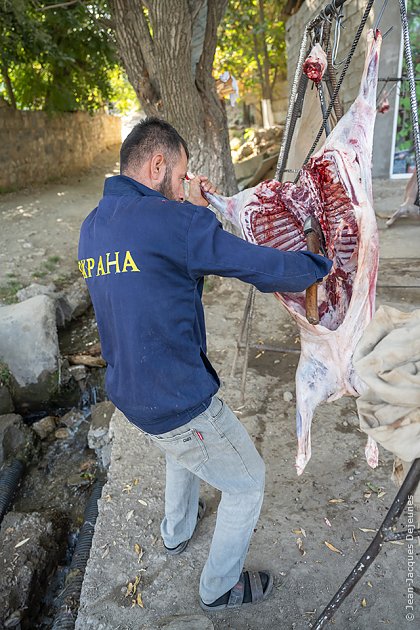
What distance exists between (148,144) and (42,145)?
8.79 meters

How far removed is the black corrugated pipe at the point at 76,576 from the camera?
213cm

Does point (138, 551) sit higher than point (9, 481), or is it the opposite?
point (138, 551)

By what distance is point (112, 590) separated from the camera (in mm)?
1865

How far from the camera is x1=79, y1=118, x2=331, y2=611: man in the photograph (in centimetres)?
135

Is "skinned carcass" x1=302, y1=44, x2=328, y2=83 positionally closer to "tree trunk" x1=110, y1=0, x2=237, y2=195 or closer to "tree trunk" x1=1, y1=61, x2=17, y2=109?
"tree trunk" x1=110, y1=0, x2=237, y2=195

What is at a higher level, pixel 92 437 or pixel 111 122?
pixel 111 122

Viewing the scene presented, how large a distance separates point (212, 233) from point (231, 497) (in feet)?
2.97

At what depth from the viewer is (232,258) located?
134 centimetres

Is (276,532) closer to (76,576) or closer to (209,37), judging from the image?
(76,576)

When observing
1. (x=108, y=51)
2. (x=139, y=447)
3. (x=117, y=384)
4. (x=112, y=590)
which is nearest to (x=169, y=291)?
(x=117, y=384)

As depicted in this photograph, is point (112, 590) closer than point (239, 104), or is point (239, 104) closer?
point (112, 590)

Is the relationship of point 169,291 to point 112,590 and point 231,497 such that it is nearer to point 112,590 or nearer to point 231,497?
point 231,497

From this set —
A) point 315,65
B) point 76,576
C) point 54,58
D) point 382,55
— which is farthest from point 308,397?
point 54,58

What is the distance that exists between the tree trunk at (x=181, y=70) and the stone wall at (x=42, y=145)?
16.0 feet
